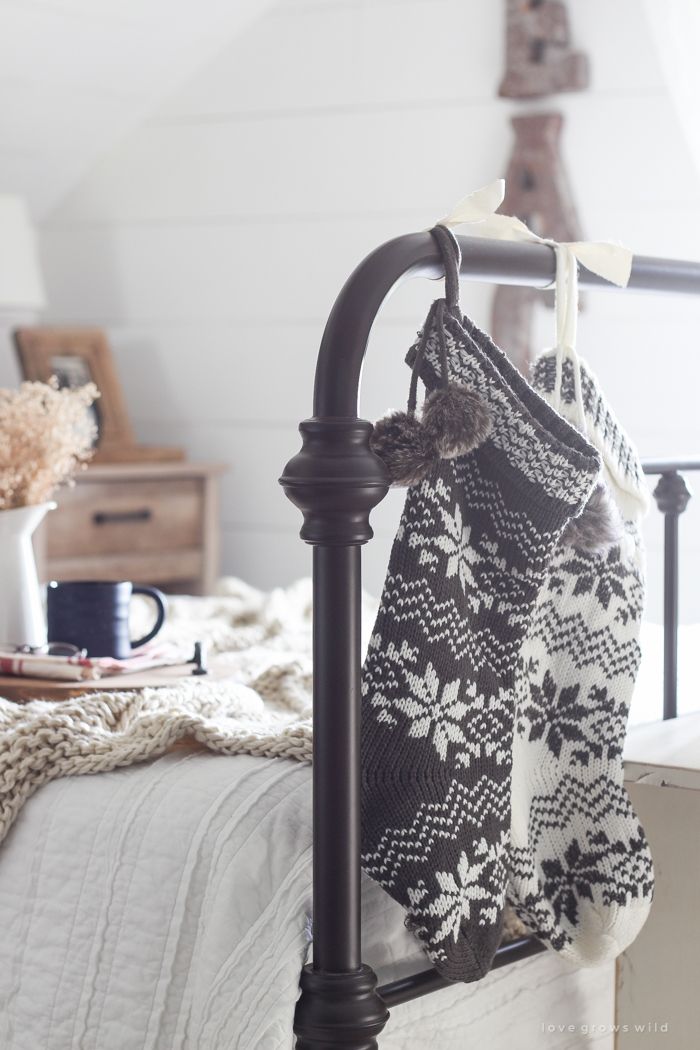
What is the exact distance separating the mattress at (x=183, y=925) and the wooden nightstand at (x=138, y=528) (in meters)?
1.69

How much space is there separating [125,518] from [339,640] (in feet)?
7.04

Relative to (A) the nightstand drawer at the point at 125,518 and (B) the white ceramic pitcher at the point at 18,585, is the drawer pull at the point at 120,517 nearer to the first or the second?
(A) the nightstand drawer at the point at 125,518

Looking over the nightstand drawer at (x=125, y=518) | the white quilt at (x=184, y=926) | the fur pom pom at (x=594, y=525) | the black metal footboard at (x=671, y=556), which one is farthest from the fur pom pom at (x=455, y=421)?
the nightstand drawer at (x=125, y=518)

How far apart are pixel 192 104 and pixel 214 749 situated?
8.10ft

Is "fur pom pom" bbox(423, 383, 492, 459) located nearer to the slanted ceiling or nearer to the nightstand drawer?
the nightstand drawer

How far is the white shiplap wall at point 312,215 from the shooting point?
2488 mm

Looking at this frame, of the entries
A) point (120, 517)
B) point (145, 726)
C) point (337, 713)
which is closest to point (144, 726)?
point (145, 726)

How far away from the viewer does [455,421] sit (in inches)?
26.2

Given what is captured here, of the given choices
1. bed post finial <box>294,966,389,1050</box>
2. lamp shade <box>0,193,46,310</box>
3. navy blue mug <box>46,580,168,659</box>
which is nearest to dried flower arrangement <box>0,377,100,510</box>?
navy blue mug <box>46,580,168,659</box>

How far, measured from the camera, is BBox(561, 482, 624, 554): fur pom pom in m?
0.76

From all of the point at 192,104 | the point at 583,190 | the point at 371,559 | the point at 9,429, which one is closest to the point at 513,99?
the point at 583,190

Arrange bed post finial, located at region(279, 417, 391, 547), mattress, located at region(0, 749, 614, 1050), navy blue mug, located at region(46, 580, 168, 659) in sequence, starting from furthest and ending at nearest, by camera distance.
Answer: navy blue mug, located at region(46, 580, 168, 659) → mattress, located at region(0, 749, 614, 1050) → bed post finial, located at region(279, 417, 391, 547)

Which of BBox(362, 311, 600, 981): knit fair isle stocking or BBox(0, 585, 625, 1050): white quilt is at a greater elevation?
BBox(362, 311, 600, 981): knit fair isle stocking

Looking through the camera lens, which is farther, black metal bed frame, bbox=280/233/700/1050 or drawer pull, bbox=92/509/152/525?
drawer pull, bbox=92/509/152/525
